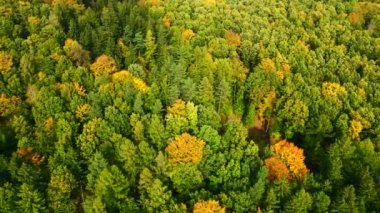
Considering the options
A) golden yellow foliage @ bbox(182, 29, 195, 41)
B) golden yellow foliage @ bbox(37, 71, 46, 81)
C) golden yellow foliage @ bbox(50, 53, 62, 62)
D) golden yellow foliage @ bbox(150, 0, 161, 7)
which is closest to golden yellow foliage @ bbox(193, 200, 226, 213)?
golden yellow foliage @ bbox(37, 71, 46, 81)

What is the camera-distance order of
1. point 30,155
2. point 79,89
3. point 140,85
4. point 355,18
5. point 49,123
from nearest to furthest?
point 30,155 < point 49,123 < point 79,89 < point 140,85 < point 355,18

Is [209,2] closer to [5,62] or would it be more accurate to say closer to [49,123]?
[5,62]

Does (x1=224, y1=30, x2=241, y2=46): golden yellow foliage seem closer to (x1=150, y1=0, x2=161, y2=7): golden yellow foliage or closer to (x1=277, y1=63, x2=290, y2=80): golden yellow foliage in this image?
(x1=277, y1=63, x2=290, y2=80): golden yellow foliage

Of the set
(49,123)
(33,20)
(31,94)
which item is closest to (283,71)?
(49,123)

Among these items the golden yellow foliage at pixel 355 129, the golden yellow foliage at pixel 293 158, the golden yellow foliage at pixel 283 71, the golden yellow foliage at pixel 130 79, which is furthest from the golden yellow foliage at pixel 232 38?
the golden yellow foliage at pixel 355 129

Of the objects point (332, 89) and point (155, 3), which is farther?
point (155, 3)
